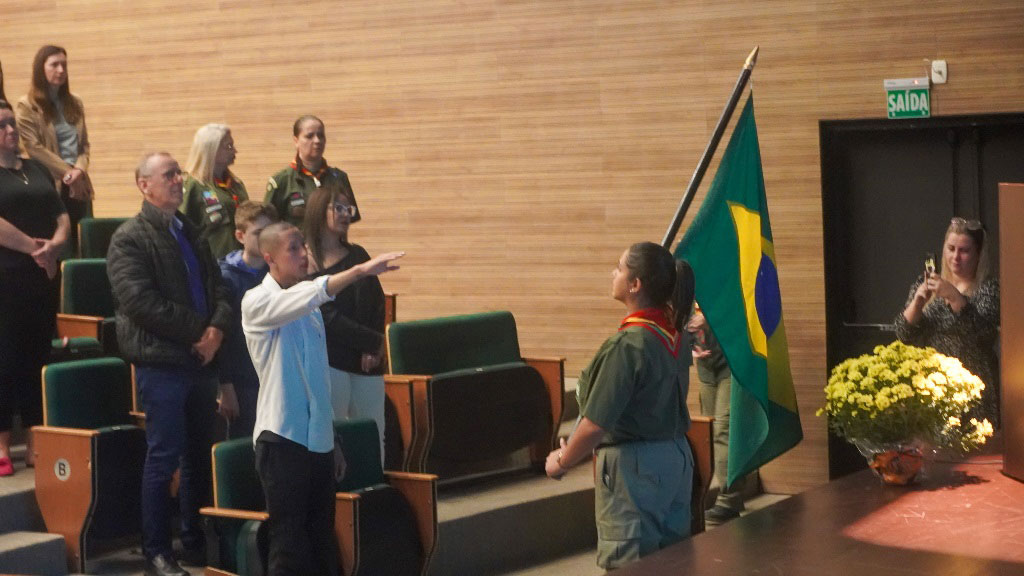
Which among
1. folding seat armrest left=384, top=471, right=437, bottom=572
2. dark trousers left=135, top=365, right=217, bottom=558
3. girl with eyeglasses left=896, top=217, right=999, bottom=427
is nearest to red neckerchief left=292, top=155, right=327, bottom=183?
dark trousers left=135, top=365, right=217, bottom=558

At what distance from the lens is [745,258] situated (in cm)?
410

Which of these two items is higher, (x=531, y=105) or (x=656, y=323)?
(x=531, y=105)

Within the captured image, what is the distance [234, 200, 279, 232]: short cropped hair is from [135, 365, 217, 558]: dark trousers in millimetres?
616

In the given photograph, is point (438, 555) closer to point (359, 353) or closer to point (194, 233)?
point (359, 353)

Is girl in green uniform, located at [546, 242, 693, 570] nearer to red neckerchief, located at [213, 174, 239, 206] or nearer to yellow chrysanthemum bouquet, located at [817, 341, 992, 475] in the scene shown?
yellow chrysanthemum bouquet, located at [817, 341, 992, 475]

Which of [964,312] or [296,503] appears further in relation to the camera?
[964,312]

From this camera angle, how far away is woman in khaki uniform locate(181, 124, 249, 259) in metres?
5.15

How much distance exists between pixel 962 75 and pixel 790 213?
0.95 metres

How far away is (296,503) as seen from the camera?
376 cm

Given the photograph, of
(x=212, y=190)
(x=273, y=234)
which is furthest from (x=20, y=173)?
(x=273, y=234)

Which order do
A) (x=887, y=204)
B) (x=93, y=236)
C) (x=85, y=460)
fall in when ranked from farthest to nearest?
(x=93, y=236) < (x=887, y=204) < (x=85, y=460)

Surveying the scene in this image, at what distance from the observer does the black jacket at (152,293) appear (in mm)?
4207

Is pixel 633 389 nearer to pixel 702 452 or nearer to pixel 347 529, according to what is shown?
pixel 347 529

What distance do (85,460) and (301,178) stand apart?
169cm
